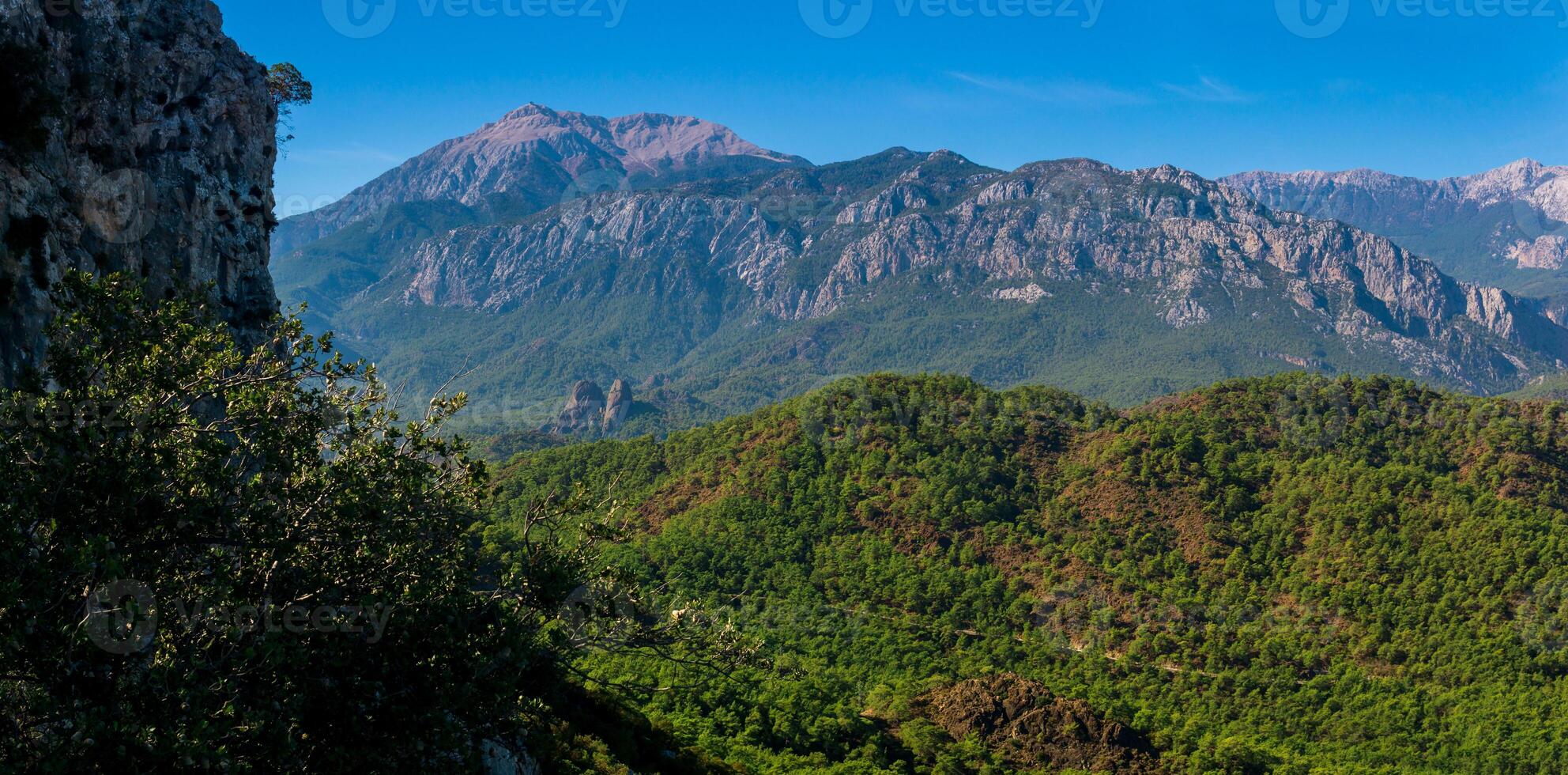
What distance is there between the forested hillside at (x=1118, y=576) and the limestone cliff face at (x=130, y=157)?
23.7m

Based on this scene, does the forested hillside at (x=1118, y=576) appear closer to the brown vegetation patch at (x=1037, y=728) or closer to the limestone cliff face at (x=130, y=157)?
the brown vegetation patch at (x=1037, y=728)

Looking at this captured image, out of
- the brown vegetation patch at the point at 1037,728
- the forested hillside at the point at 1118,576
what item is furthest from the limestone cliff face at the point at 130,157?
the brown vegetation patch at the point at 1037,728

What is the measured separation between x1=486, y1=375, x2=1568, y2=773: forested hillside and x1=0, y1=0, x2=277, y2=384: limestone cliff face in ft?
77.7

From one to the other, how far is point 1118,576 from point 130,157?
229ft

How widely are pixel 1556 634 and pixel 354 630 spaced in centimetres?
7616

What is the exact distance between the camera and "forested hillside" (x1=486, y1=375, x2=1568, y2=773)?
2045 inches

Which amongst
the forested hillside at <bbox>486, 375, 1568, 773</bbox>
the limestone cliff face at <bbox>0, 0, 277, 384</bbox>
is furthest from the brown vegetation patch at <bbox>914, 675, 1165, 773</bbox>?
the limestone cliff face at <bbox>0, 0, 277, 384</bbox>

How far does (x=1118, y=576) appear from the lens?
76.6m

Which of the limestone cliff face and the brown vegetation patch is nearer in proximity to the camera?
the limestone cliff face

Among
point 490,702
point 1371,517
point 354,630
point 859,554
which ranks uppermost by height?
point 354,630

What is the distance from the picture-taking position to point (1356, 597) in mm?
70062

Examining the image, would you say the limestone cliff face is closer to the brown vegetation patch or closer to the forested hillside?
the forested hillside

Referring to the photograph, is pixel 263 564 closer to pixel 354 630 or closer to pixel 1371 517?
pixel 354 630

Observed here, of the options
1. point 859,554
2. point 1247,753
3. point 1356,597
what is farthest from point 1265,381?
point 1247,753
